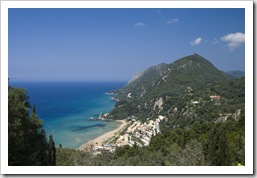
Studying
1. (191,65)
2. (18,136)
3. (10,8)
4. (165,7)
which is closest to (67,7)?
(10,8)

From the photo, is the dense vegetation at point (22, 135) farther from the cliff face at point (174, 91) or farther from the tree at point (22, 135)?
the cliff face at point (174, 91)

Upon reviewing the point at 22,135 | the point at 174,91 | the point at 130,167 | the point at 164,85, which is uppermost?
the point at 164,85

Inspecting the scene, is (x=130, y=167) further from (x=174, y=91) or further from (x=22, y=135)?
(x=174, y=91)

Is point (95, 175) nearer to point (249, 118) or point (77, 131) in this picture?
point (249, 118)

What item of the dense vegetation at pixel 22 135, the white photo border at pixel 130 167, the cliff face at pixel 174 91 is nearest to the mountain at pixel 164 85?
the cliff face at pixel 174 91

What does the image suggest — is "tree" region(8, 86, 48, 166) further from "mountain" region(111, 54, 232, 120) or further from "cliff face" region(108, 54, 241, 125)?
"mountain" region(111, 54, 232, 120)

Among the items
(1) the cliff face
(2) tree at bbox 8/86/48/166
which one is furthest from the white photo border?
(1) the cliff face

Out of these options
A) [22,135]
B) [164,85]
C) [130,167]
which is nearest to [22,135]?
[22,135]
